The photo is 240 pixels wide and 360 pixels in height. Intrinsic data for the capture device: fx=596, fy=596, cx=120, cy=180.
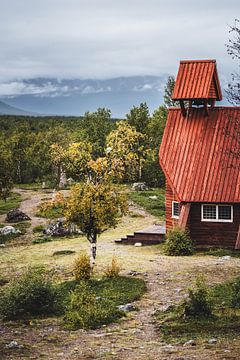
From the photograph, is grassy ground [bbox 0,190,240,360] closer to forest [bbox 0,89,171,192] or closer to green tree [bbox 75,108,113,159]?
forest [bbox 0,89,171,192]

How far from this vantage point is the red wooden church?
1355 inches

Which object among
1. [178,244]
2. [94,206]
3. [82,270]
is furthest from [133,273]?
[178,244]

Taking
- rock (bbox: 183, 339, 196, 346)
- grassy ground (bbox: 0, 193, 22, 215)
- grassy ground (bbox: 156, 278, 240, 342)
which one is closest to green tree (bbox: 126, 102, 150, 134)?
grassy ground (bbox: 0, 193, 22, 215)

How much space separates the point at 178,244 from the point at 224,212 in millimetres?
3564

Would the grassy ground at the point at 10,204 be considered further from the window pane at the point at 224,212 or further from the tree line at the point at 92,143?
the window pane at the point at 224,212

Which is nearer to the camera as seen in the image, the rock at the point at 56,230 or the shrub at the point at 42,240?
the shrub at the point at 42,240

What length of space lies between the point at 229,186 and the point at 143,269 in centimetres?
889

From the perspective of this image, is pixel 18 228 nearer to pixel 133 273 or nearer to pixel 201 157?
pixel 201 157

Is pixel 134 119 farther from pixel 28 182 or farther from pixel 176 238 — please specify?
pixel 176 238

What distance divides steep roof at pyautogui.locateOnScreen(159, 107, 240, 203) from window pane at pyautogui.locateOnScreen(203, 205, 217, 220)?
2.72 ft

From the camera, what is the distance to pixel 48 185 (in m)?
74.6

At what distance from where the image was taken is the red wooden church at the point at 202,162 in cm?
3441

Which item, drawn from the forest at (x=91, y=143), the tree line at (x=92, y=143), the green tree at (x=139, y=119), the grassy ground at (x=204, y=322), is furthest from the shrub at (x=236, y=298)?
the green tree at (x=139, y=119)

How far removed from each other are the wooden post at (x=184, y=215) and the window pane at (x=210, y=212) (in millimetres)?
1052
